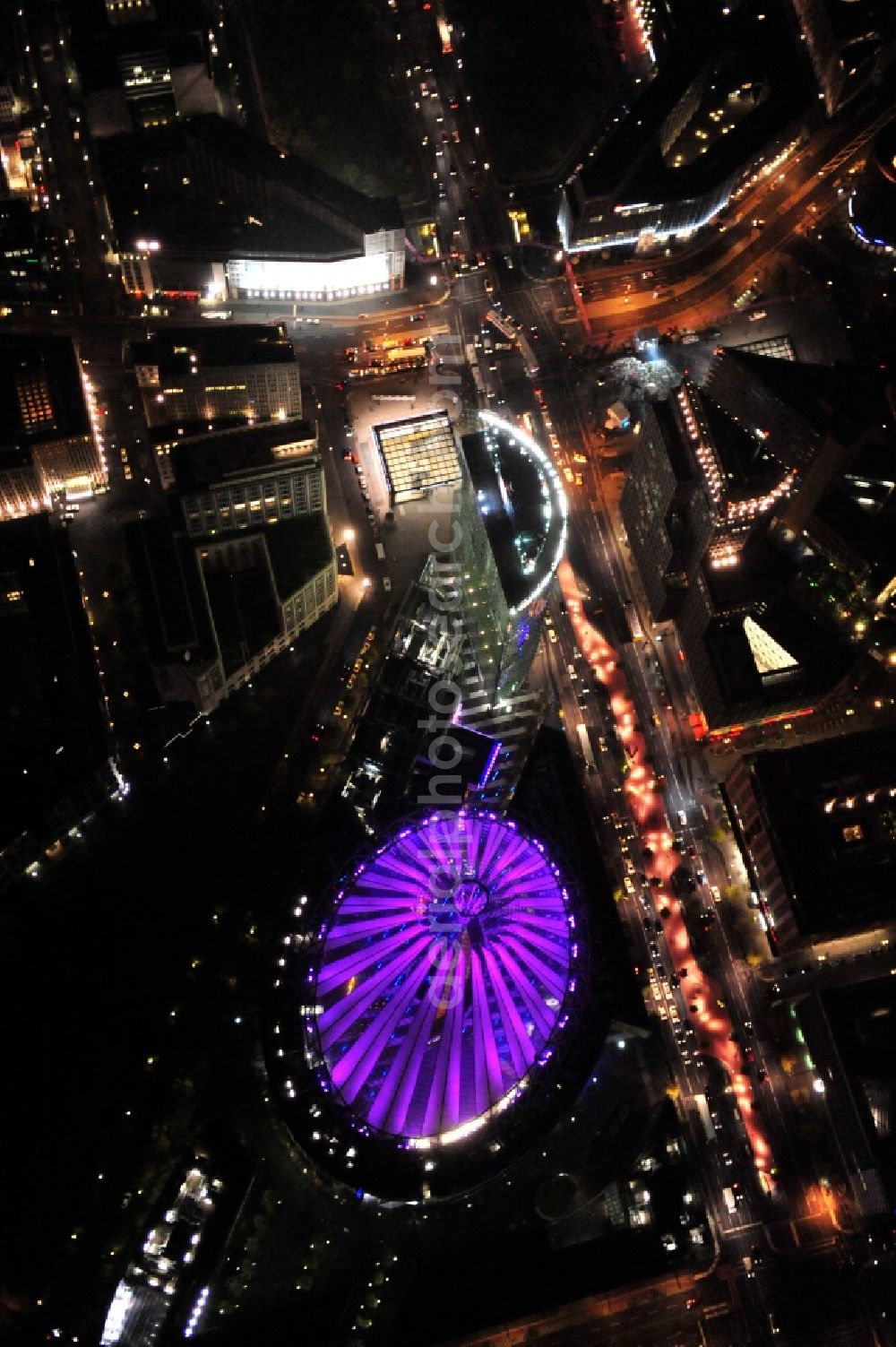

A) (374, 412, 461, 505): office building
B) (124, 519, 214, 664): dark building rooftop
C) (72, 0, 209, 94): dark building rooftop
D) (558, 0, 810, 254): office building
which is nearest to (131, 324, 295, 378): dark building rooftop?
(374, 412, 461, 505): office building

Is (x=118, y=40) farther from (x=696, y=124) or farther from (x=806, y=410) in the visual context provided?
(x=806, y=410)

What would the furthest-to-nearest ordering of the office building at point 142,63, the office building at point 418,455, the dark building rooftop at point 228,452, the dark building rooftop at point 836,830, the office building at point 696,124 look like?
the office building at point 418,455
the office building at point 696,124
the office building at point 142,63
the dark building rooftop at point 228,452
the dark building rooftop at point 836,830

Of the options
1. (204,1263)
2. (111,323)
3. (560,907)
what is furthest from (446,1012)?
(111,323)

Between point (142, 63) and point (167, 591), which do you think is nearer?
point (167, 591)

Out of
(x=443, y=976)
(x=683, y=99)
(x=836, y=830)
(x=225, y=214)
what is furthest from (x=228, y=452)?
(x=836, y=830)

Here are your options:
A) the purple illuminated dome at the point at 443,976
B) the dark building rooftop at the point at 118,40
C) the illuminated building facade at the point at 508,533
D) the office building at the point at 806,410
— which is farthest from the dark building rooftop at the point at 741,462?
the dark building rooftop at the point at 118,40

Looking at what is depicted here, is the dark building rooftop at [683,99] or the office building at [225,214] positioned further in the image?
the dark building rooftop at [683,99]

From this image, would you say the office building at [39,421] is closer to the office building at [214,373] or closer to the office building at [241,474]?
the office building at [214,373]

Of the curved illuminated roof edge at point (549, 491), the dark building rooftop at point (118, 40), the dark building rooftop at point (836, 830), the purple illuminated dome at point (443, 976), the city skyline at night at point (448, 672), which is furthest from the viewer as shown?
the dark building rooftop at point (118, 40)
